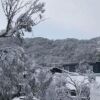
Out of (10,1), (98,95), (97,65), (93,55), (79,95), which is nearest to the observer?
(10,1)

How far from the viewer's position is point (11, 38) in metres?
14.8

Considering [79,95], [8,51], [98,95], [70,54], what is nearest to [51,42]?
[70,54]

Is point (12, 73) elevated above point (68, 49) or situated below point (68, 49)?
below

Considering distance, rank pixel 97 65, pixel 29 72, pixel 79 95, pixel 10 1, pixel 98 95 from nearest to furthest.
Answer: pixel 10 1 → pixel 29 72 → pixel 98 95 → pixel 79 95 → pixel 97 65

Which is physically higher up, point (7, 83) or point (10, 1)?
point (10, 1)

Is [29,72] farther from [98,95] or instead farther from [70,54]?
[70,54]

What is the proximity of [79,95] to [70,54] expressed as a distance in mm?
34452

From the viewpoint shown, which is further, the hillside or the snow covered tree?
the hillside

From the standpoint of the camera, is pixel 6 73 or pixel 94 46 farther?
pixel 94 46

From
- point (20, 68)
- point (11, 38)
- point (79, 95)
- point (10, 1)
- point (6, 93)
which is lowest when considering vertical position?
point (79, 95)

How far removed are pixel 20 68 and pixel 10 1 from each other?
2.60m

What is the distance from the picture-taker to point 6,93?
14.7 meters

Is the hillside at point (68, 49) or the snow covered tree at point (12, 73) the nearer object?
the snow covered tree at point (12, 73)

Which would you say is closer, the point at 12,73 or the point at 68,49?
the point at 12,73
